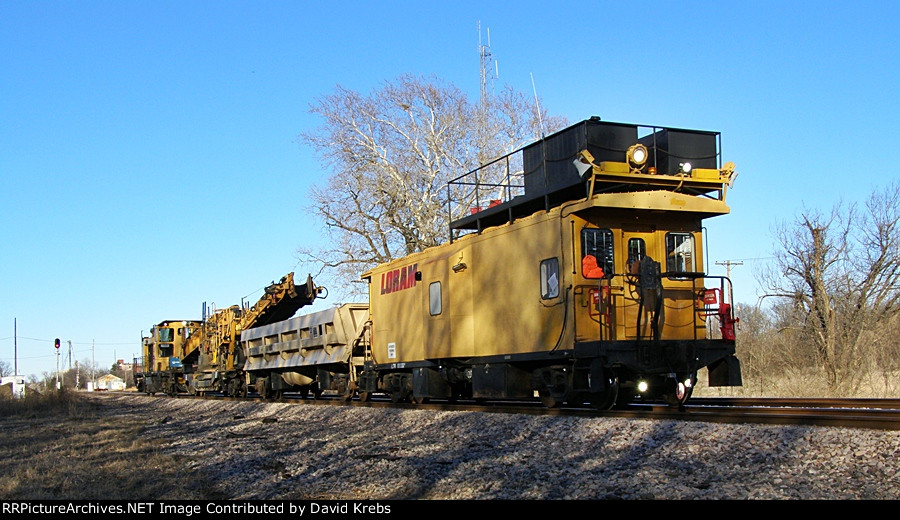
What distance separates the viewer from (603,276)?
11.7 meters

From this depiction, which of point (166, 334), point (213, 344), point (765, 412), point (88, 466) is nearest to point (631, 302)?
point (765, 412)

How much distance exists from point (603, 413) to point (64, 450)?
7945 mm

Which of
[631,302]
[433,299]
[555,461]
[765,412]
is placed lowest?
[555,461]

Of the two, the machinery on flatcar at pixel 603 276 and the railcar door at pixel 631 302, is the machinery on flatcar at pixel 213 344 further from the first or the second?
the railcar door at pixel 631 302

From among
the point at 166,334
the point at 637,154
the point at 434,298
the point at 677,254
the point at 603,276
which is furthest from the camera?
the point at 166,334

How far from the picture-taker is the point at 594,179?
11.9 meters

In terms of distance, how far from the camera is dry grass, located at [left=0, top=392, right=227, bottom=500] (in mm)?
8125

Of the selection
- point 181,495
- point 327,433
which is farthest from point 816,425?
A: point 327,433

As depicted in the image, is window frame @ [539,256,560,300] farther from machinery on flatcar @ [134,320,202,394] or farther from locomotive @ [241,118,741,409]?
machinery on flatcar @ [134,320,202,394]

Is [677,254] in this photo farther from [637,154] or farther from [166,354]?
[166,354]

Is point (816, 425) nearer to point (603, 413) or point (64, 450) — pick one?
point (603, 413)

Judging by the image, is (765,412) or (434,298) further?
(434,298)

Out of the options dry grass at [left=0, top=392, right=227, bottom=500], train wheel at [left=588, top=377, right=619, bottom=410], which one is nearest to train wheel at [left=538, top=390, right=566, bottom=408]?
train wheel at [left=588, top=377, right=619, bottom=410]

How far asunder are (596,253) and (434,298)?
4.56m
